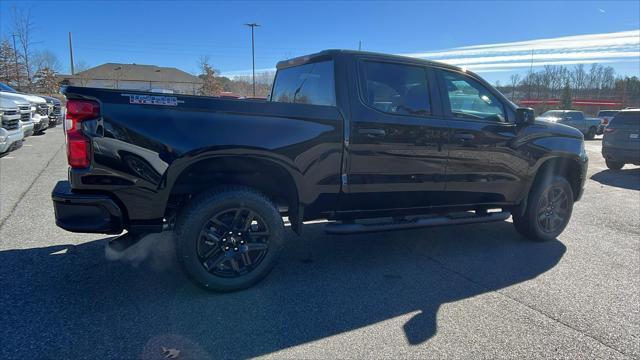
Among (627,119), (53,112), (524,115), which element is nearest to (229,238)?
(524,115)

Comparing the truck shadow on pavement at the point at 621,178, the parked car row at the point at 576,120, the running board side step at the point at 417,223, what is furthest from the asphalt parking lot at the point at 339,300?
the parked car row at the point at 576,120

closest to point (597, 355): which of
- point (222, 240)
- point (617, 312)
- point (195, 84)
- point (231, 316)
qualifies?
point (617, 312)

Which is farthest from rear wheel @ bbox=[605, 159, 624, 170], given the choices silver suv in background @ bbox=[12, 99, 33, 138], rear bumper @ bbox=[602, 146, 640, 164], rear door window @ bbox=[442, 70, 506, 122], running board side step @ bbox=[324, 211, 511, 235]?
silver suv in background @ bbox=[12, 99, 33, 138]

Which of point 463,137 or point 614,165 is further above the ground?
point 463,137

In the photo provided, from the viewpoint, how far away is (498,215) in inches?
189

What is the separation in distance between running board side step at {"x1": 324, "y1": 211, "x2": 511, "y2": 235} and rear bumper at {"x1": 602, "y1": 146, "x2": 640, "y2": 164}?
857 cm

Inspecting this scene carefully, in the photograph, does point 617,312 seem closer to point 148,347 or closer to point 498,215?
point 498,215

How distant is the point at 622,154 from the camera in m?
11.2

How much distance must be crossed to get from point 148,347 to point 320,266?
1881mm

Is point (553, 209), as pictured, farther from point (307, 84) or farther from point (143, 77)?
point (143, 77)

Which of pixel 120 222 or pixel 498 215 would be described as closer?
pixel 120 222

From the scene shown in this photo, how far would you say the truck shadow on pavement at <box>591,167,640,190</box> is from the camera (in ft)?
31.9

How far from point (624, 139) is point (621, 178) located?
1.18 meters

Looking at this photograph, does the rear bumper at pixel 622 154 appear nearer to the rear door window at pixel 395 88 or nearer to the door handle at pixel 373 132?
the rear door window at pixel 395 88
